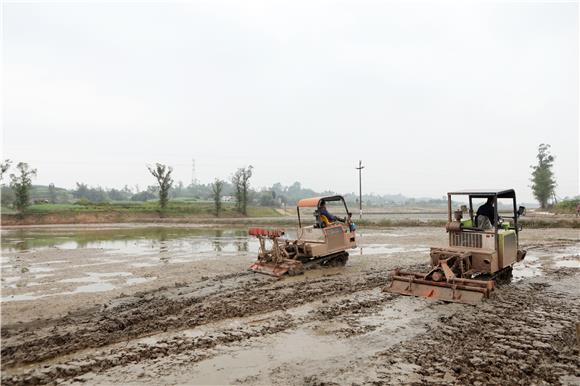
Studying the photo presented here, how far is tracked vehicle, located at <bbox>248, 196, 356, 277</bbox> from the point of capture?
1136 centimetres

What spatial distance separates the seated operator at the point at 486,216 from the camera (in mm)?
9234

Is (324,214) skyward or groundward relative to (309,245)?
skyward

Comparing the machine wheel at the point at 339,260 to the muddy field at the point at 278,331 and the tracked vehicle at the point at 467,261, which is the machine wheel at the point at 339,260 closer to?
the muddy field at the point at 278,331

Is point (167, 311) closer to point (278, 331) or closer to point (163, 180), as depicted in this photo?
point (278, 331)

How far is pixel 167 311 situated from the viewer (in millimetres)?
7473

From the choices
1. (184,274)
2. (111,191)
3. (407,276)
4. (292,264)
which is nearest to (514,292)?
(407,276)

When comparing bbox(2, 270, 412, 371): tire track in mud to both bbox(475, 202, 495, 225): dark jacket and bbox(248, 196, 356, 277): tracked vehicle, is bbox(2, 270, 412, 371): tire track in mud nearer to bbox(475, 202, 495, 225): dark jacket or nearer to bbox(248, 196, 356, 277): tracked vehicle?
bbox(248, 196, 356, 277): tracked vehicle

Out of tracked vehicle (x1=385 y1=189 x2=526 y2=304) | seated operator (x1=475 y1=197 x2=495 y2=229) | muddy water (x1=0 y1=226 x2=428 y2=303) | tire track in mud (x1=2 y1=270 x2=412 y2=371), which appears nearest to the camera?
tire track in mud (x1=2 y1=270 x2=412 y2=371)

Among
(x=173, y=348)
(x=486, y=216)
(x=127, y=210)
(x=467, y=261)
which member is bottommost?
(x=173, y=348)

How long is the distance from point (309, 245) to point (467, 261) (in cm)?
456

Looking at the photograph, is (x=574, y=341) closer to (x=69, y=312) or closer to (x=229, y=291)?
(x=229, y=291)

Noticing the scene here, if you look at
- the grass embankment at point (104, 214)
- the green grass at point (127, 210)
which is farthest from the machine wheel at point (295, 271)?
the green grass at point (127, 210)

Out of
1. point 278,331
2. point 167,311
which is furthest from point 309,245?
point 278,331

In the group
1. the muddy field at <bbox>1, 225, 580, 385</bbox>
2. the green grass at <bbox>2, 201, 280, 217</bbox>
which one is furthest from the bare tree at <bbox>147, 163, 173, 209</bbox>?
the muddy field at <bbox>1, 225, 580, 385</bbox>
